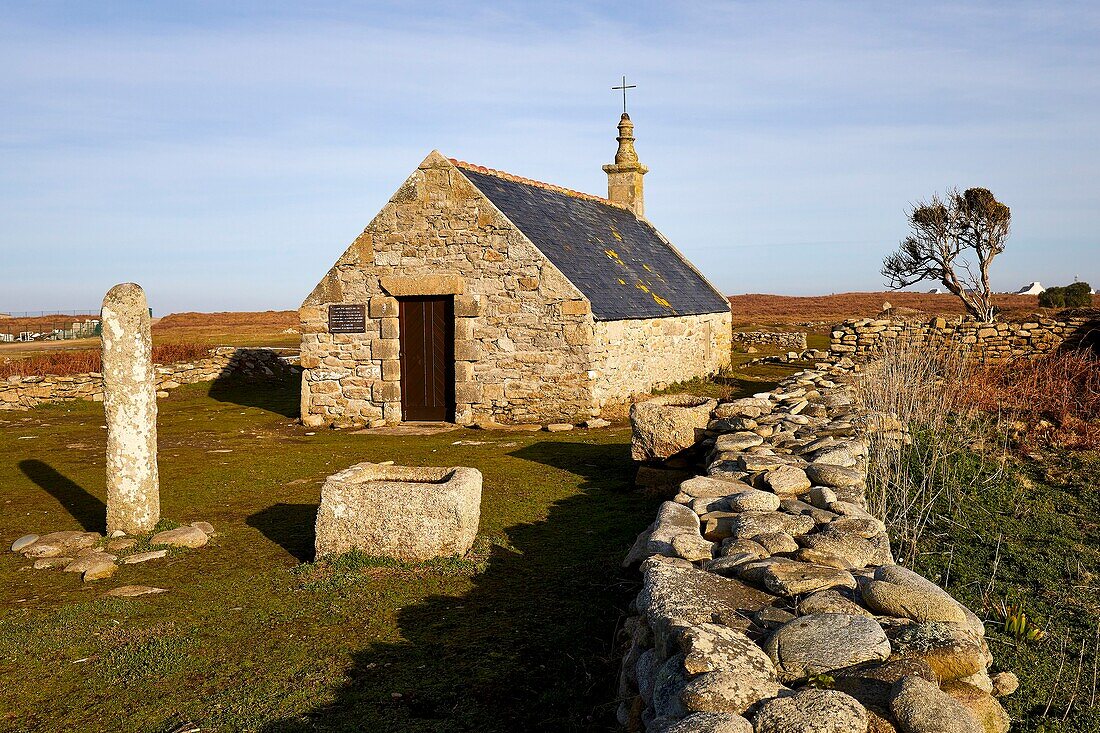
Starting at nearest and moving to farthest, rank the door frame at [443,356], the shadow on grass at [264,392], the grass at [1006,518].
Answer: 1. the grass at [1006,518]
2. the door frame at [443,356]
3. the shadow on grass at [264,392]

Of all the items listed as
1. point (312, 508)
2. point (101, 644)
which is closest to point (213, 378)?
point (312, 508)

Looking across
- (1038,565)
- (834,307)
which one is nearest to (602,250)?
(1038,565)

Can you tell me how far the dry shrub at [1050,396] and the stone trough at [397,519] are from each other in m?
8.55

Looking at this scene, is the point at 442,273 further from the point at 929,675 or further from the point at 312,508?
the point at 929,675

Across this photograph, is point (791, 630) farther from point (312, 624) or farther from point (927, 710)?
point (312, 624)

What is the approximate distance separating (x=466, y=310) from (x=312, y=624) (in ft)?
32.2

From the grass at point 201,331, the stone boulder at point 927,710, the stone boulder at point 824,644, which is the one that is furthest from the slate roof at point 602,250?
the grass at point 201,331

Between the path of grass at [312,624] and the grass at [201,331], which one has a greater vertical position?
the grass at [201,331]

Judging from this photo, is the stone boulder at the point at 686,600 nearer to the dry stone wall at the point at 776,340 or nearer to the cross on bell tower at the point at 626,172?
the cross on bell tower at the point at 626,172

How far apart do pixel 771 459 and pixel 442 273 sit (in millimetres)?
8930

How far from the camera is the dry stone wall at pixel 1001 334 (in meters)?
16.9

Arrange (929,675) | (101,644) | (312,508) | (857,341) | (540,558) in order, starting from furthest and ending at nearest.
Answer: (857,341) → (312,508) → (540,558) → (101,644) → (929,675)

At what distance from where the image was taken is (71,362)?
2222 cm

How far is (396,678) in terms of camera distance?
511cm
